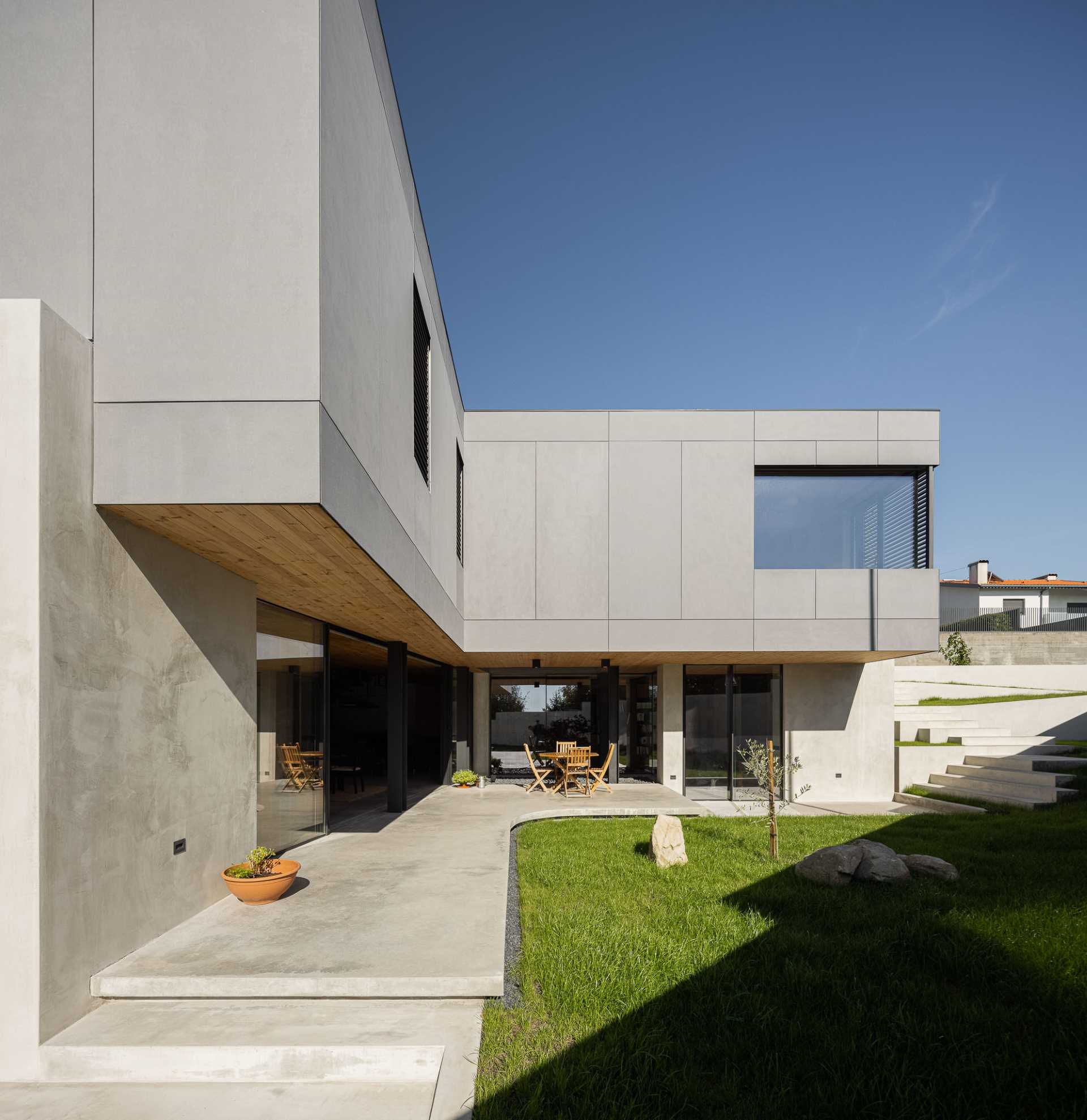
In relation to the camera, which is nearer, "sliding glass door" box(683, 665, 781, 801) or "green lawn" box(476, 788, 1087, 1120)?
"green lawn" box(476, 788, 1087, 1120)

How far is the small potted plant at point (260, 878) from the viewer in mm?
5516

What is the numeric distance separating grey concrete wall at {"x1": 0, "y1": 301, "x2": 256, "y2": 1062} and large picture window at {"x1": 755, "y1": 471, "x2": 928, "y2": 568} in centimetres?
1017

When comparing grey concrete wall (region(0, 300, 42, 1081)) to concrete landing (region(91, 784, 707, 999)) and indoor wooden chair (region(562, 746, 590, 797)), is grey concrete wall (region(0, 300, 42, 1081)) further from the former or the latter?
indoor wooden chair (region(562, 746, 590, 797))

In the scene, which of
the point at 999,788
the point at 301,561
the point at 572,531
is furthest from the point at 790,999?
the point at 999,788

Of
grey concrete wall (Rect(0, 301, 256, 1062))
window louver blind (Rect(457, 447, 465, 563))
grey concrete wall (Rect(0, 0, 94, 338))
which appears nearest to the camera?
grey concrete wall (Rect(0, 301, 256, 1062))

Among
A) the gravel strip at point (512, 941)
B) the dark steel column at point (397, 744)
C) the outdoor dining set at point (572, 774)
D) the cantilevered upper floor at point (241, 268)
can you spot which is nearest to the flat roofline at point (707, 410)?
the cantilevered upper floor at point (241, 268)

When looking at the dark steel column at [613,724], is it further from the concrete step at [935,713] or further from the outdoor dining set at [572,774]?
the concrete step at [935,713]

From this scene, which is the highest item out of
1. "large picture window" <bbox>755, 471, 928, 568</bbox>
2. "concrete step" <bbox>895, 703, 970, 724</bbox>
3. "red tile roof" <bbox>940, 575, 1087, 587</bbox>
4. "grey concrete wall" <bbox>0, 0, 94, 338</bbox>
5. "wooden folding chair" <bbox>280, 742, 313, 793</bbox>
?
"grey concrete wall" <bbox>0, 0, 94, 338</bbox>

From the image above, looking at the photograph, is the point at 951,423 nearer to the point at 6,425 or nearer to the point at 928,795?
the point at 928,795

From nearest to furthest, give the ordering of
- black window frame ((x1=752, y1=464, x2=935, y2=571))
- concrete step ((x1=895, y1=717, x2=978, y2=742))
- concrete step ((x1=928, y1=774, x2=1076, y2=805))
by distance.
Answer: concrete step ((x1=928, y1=774, x2=1076, y2=805)) → black window frame ((x1=752, y1=464, x2=935, y2=571)) → concrete step ((x1=895, y1=717, x2=978, y2=742))

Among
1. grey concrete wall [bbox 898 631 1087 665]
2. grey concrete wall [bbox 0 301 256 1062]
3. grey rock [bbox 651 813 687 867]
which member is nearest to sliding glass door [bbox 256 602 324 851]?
grey concrete wall [bbox 0 301 256 1062]

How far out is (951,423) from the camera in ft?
45.6

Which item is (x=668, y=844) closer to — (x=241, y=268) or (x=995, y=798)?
(x=241, y=268)

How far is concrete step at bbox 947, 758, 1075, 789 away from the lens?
1194 centimetres
